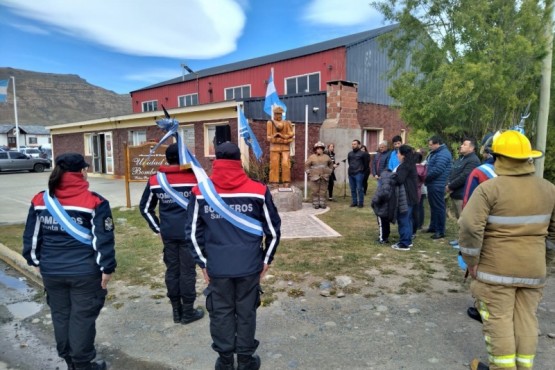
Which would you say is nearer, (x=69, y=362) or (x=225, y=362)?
(x=225, y=362)

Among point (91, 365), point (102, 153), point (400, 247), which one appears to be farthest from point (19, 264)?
point (102, 153)

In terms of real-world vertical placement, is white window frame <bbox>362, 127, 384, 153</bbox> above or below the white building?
below

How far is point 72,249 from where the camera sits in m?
2.95

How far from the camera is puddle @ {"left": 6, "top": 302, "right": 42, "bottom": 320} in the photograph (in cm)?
438

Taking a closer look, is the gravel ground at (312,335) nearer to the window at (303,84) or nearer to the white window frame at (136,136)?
the white window frame at (136,136)

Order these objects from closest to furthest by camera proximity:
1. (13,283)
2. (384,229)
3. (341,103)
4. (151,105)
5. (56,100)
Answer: (13,283) → (384,229) → (341,103) → (151,105) → (56,100)

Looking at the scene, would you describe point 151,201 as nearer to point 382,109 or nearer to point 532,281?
point 532,281

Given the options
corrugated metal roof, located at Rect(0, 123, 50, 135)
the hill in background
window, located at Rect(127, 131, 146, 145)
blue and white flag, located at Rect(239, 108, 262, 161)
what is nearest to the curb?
blue and white flag, located at Rect(239, 108, 262, 161)

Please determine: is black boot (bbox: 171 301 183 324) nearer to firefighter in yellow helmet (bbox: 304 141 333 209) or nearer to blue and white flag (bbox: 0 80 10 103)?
firefighter in yellow helmet (bbox: 304 141 333 209)

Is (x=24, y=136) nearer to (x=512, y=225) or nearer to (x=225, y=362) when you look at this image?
(x=225, y=362)

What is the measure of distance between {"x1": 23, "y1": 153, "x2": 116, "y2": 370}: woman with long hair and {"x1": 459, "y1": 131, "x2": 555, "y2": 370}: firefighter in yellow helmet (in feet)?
8.65

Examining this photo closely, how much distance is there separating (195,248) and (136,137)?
18549 mm

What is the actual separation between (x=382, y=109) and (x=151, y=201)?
17764 mm

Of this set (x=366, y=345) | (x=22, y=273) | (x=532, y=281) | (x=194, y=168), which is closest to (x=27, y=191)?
(x=22, y=273)
